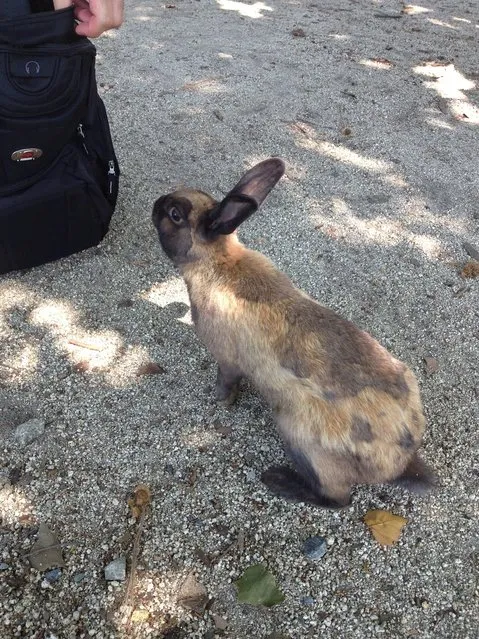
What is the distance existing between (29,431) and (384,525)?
1.80 meters

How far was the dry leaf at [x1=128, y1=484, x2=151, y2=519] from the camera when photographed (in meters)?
2.77

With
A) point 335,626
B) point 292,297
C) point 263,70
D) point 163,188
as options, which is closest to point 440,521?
point 335,626

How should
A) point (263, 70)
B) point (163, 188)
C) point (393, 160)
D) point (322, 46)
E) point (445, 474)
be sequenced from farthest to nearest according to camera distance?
point (322, 46)
point (263, 70)
point (393, 160)
point (163, 188)
point (445, 474)

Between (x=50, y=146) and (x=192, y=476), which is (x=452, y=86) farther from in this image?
(x=192, y=476)

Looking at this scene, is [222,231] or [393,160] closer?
[222,231]

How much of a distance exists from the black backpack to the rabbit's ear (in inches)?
45.6

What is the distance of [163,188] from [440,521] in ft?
9.94

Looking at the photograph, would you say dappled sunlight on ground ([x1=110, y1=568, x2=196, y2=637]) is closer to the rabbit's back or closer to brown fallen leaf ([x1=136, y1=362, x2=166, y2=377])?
the rabbit's back

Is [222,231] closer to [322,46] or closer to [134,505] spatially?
[134,505]

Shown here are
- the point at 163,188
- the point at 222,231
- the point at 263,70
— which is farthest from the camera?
the point at 263,70

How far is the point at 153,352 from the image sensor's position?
347 centimetres

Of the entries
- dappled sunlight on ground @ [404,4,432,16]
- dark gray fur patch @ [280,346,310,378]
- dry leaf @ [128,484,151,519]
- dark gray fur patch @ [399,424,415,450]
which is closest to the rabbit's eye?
dark gray fur patch @ [280,346,310,378]

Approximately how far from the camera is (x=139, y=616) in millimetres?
2441

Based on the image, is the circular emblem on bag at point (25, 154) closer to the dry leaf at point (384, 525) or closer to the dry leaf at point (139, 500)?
the dry leaf at point (139, 500)
